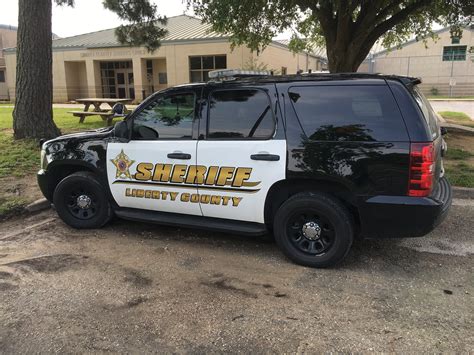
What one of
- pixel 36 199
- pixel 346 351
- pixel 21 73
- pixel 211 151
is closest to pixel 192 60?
pixel 21 73

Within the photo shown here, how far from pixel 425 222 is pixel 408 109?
3.19ft

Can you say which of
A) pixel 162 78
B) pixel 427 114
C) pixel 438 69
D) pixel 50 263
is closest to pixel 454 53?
pixel 438 69

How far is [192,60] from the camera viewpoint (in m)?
27.0

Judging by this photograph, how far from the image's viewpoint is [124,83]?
1206 inches

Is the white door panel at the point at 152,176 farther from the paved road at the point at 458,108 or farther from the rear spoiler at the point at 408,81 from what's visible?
the paved road at the point at 458,108

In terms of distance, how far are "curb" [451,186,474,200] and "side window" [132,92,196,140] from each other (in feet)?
13.9

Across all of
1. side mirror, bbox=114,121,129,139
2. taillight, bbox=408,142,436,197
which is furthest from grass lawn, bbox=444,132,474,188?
side mirror, bbox=114,121,129,139

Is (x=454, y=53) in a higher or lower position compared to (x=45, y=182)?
higher

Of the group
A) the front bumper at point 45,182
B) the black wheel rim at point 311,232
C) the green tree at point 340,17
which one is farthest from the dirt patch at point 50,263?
the green tree at point 340,17

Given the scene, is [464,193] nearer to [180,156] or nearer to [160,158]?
[180,156]

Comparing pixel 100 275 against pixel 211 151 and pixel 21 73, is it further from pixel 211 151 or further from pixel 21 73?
pixel 21 73

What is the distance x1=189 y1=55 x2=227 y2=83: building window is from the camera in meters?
26.3

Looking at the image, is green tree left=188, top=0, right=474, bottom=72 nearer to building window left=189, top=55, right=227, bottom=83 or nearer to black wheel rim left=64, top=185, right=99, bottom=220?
black wheel rim left=64, top=185, right=99, bottom=220

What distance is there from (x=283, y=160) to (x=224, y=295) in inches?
52.4
